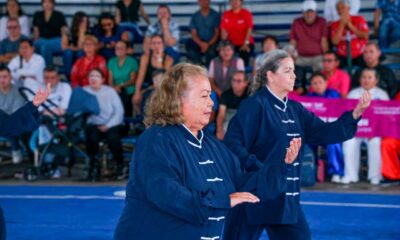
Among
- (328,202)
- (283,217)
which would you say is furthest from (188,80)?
(328,202)

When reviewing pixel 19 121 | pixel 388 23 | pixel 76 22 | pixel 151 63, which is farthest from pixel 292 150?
pixel 76 22

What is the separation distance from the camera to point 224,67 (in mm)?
14000

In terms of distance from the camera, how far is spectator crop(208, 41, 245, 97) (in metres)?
13.9

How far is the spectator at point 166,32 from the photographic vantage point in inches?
583

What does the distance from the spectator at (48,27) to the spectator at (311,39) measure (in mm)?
4391

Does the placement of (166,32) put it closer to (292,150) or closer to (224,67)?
(224,67)

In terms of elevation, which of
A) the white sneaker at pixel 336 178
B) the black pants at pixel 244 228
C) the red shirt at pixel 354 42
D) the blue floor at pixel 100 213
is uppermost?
the red shirt at pixel 354 42

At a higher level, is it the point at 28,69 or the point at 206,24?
the point at 206,24

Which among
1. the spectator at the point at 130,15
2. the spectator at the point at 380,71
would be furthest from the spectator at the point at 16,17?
the spectator at the point at 380,71

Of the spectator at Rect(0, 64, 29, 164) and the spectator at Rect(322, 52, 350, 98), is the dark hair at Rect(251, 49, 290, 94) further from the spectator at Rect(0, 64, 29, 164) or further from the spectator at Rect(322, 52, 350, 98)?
the spectator at Rect(0, 64, 29, 164)

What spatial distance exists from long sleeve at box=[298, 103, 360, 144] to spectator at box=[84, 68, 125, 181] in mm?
6915

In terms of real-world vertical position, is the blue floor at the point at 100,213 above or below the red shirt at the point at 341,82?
below

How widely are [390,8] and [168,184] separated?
11.1m

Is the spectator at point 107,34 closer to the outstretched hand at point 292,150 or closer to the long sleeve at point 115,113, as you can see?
the long sleeve at point 115,113
